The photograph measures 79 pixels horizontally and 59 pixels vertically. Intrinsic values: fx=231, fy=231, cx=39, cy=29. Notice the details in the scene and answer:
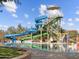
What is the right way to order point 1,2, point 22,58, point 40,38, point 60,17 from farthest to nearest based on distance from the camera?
point 40,38 → point 60,17 → point 1,2 → point 22,58

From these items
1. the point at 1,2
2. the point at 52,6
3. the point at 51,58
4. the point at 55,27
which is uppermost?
the point at 52,6

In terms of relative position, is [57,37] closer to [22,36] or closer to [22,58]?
[22,36]

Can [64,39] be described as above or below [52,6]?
below

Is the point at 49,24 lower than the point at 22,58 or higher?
higher

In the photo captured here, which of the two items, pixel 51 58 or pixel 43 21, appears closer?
pixel 51 58

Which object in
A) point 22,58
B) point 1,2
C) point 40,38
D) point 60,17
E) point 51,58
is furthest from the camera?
point 40,38

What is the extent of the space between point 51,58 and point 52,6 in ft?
101

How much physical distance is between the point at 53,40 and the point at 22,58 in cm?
3454

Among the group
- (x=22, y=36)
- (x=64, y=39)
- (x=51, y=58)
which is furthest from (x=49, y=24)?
(x=51, y=58)

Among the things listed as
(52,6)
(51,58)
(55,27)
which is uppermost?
(52,6)

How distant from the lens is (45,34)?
3953 cm

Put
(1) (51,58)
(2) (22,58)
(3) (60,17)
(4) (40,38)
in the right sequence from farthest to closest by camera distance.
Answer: (4) (40,38)
(3) (60,17)
(1) (51,58)
(2) (22,58)

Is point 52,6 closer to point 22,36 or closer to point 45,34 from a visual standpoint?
point 45,34

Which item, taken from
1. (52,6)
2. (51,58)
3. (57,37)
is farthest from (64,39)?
(51,58)
